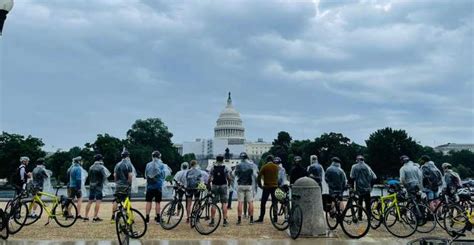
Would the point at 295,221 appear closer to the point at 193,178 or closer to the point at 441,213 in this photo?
the point at 441,213

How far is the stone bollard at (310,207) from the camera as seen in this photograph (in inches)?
456

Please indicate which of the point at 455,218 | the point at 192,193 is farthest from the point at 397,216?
the point at 192,193

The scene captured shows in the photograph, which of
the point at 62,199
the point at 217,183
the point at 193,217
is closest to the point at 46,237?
the point at 62,199

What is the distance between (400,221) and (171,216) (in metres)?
5.33

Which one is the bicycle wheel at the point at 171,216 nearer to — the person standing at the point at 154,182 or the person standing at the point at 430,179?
the person standing at the point at 154,182

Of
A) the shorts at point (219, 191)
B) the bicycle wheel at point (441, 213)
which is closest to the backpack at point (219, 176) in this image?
the shorts at point (219, 191)

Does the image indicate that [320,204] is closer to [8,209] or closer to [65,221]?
[65,221]

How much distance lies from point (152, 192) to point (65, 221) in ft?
7.72

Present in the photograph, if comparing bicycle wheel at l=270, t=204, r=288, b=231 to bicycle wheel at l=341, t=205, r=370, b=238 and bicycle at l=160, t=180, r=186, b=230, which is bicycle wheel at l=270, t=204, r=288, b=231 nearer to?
bicycle wheel at l=341, t=205, r=370, b=238

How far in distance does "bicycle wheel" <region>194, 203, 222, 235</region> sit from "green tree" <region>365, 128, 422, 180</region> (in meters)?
77.2

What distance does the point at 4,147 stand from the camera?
79375 millimetres

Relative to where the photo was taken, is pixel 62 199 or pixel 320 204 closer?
pixel 320 204

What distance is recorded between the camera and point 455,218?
1241 cm

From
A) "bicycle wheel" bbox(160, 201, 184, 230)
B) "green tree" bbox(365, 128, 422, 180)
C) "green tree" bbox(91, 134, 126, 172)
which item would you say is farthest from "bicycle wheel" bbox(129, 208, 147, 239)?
"green tree" bbox(365, 128, 422, 180)
